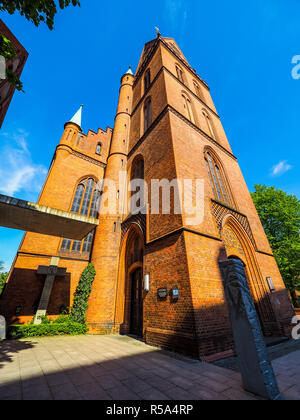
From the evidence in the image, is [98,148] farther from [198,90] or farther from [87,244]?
[198,90]

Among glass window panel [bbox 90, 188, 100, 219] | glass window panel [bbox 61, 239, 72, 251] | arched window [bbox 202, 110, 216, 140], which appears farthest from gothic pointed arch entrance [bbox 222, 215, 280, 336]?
glass window panel [bbox 90, 188, 100, 219]

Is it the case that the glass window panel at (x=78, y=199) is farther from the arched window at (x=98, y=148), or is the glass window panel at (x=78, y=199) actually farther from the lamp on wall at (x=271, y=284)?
the lamp on wall at (x=271, y=284)

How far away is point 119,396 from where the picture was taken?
2.61 m

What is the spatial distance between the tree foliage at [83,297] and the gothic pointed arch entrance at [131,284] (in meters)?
1.67

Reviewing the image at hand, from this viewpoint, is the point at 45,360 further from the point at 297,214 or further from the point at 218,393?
the point at 297,214

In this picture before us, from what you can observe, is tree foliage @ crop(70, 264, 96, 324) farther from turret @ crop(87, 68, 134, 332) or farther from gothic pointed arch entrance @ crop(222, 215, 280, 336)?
gothic pointed arch entrance @ crop(222, 215, 280, 336)

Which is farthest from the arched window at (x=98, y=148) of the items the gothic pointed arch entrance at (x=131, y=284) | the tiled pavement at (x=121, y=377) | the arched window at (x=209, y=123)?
the tiled pavement at (x=121, y=377)

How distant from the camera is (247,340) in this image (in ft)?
9.47

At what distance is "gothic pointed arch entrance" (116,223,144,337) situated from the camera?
864 centimetres

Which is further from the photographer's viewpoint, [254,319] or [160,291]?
[160,291]

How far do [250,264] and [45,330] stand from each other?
10.3m
